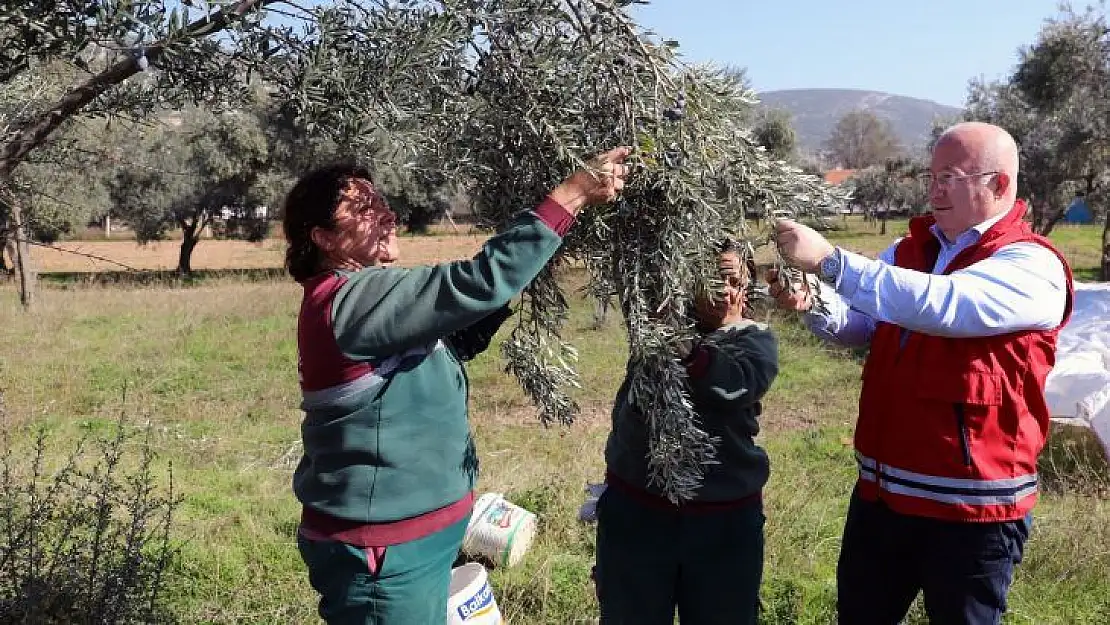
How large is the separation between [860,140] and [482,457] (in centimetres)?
13151

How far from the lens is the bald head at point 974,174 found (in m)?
2.82

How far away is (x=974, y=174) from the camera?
2848 mm

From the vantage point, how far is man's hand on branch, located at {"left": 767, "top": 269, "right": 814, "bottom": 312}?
2775 millimetres

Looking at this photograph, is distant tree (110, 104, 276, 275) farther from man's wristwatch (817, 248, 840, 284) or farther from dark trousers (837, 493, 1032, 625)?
man's wristwatch (817, 248, 840, 284)

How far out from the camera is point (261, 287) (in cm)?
2556

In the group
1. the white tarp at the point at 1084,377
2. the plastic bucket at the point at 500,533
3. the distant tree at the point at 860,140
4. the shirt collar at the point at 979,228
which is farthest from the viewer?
the distant tree at the point at 860,140

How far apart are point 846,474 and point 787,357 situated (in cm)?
580

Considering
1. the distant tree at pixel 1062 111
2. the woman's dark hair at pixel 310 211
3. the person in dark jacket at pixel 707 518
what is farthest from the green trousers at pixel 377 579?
the distant tree at pixel 1062 111

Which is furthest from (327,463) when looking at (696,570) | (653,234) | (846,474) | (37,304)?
(37,304)

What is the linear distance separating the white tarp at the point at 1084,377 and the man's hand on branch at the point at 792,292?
5.15 m

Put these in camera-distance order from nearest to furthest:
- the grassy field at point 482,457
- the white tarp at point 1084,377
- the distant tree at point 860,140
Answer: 1. the grassy field at point 482,457
2. the white tarp at point 1084,377
3. the distant tree at point 860,140

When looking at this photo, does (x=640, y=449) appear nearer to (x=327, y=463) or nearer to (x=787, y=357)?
(x=327, y=463)

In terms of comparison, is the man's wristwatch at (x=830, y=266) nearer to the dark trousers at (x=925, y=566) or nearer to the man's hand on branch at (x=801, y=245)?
the man's hand on branch at (x=801, y=245)

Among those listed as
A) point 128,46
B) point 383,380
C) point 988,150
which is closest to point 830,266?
point 988,150
